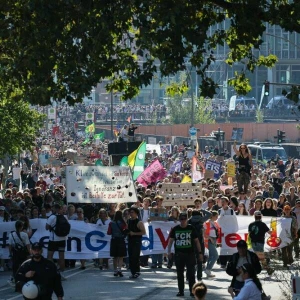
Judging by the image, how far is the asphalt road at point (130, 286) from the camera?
20.7 meters

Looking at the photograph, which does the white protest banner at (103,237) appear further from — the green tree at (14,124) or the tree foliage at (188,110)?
the tree foliage at (188,110)

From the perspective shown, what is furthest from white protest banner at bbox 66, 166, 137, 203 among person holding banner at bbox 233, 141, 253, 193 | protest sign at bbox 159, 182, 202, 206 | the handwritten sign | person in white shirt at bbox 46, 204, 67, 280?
the handwritten sign

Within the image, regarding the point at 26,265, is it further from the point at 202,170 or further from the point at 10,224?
the point at 202,170

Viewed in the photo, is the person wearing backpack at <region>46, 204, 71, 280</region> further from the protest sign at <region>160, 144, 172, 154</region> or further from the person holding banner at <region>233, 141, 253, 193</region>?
the protest sign at <region>160, 144, 172, 154</region>

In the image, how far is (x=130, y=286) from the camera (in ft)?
72.8

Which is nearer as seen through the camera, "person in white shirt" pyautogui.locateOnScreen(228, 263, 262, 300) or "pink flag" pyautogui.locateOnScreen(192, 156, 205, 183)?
"person in white shirt" pyautogui.locateOnScreen(228, 263, 262, 300)

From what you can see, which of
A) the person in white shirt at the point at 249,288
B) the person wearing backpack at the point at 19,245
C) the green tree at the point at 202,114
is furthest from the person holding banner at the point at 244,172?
the green tree at the point at 202,114

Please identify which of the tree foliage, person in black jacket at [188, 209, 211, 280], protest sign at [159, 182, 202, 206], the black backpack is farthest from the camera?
the tree foliage

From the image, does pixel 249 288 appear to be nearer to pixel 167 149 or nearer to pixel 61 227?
pixel 61 227

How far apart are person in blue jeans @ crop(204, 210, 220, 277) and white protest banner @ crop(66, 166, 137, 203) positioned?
12.5ft

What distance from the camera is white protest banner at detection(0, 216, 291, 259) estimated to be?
25.2 metres

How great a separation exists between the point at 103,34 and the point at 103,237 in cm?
723

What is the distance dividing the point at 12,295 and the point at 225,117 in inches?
3601

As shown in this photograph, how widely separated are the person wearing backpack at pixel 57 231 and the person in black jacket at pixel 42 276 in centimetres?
800
